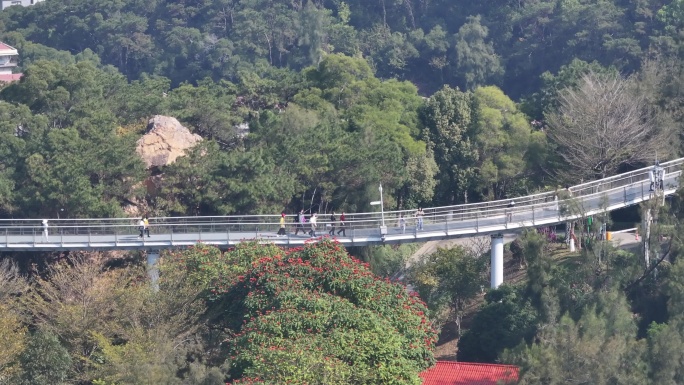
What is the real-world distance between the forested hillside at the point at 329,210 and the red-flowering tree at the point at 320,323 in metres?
0.06

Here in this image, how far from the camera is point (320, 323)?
119ft

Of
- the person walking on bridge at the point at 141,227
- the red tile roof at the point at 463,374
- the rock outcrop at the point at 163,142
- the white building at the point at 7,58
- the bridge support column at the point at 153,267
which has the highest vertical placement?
the white building at the point at 7,58

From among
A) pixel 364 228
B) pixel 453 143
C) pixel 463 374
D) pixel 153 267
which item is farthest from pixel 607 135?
pixel 153 267

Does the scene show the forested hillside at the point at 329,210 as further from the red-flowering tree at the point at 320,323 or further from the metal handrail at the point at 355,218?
the metal handrail at the point at 355,218

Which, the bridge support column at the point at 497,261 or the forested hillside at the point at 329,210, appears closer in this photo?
the forested hillside at the point at 329,210

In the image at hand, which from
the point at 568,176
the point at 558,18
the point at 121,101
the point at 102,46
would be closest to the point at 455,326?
the point at 568,176

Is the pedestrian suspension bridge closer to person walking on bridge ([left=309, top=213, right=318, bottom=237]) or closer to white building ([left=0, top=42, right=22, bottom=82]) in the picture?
person walking on bridge ([left=309, top=213, right=318, bottom=237])

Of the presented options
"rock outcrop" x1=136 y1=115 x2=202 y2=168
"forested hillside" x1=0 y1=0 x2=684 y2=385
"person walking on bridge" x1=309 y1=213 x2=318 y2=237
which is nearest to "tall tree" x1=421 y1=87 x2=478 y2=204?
"forested hillside" x1=0 y1=0 x2=684 y2=385

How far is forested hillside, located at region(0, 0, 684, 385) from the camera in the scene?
3700 cm

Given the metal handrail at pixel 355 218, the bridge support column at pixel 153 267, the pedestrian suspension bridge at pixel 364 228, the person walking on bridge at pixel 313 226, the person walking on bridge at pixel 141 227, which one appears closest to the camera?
the bridge support column at pixel 153 267

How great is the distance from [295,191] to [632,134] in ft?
41.9

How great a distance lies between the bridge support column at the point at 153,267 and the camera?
45.0 meters

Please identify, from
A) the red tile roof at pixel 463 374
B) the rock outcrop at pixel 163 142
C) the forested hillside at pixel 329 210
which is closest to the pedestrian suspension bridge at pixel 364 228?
the forested hillside at pixel 329 210

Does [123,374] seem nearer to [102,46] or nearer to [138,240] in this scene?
[138,240]
